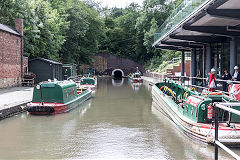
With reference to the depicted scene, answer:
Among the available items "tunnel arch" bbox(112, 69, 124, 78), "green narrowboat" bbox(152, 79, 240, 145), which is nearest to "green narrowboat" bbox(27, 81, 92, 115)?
"green narrowboat" bbox(152, 79, 240, 145)

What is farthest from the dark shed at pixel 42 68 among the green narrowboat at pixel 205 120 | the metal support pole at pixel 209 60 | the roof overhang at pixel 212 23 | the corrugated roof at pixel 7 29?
the green narrowboat at pixel 205 120

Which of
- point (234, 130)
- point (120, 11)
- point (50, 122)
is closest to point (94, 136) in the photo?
point (50, 122)

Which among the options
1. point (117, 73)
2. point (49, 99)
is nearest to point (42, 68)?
point (49, 99)

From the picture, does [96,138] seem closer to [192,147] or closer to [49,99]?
[192,147]

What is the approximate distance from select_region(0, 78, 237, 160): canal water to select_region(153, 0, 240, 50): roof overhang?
5.15 m

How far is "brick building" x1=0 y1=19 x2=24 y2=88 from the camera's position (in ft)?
80.1

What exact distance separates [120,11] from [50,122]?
89581 mm

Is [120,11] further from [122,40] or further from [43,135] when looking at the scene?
[43,135]

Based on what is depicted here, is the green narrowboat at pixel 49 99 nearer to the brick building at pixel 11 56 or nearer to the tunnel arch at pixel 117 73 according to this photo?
the brick building at pixel 11 56

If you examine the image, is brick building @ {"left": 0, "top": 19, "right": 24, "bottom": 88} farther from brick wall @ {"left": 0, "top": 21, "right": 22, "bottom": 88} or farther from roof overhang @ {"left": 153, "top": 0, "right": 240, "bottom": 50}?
roof overhang @ {"left": 153, "top": 0, "right": 240, "bottom": 50}

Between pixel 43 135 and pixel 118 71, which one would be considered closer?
pixel 43 135

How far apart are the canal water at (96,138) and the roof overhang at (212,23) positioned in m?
5.15

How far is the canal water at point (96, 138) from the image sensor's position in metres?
8.95

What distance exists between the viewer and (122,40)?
78.4 meters
